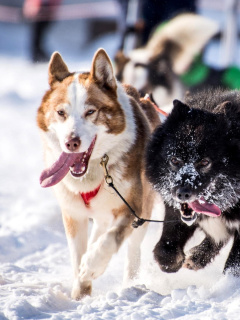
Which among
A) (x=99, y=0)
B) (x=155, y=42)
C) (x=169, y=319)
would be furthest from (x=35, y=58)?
(x=169, y=319)

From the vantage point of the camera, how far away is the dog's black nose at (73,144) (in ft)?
9.45

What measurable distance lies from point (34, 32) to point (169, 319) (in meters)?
12.5

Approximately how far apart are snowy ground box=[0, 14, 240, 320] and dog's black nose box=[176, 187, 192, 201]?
1.48 feet

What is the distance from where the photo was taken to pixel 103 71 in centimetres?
319

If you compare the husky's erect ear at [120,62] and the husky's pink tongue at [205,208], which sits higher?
the husky's erect ear at [120,62]

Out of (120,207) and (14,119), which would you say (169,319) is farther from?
(14,119)

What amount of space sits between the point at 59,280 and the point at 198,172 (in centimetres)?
126

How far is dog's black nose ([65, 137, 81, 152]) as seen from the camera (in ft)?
9.45

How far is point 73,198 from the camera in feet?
10.6

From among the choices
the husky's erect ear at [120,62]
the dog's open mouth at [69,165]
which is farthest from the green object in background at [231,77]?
the dog's open mouth at [69,165]

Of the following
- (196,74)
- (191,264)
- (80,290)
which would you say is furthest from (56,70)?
(196,74)

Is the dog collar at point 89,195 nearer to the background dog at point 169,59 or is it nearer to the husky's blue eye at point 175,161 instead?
the husky's blue eye at point 175,161

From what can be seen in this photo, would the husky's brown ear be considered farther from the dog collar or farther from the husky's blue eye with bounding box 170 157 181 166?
the husky's blue eye with bounding box 170 157 181 166

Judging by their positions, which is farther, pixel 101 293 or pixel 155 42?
pixel 155 42
